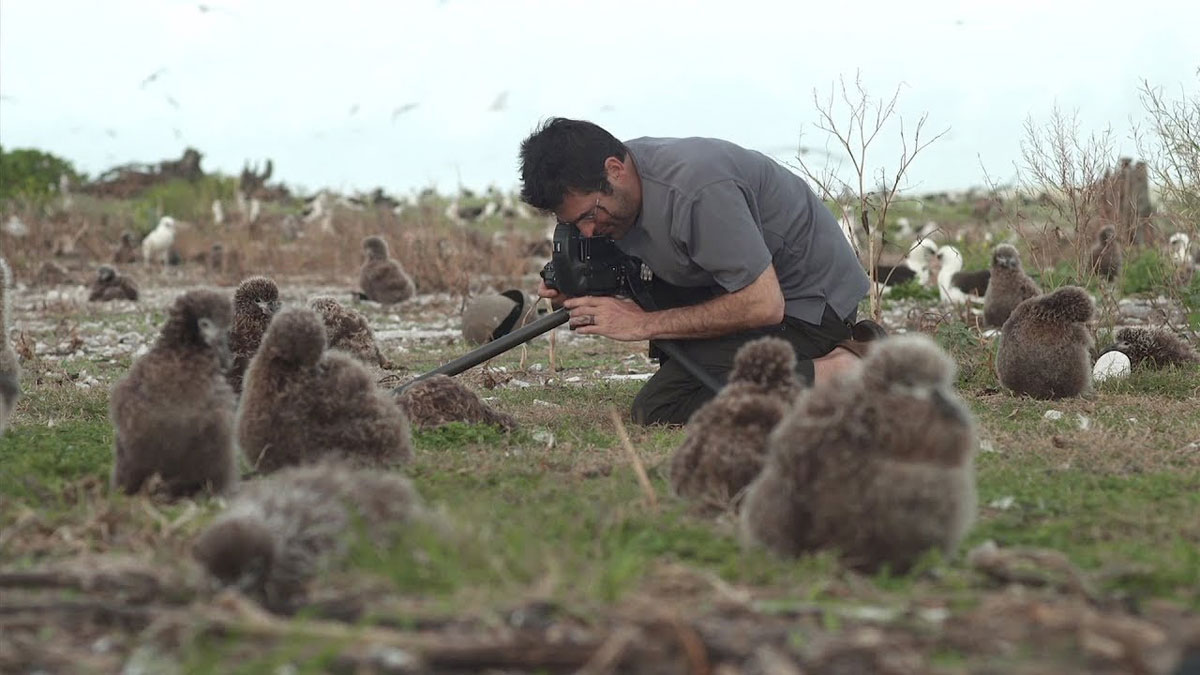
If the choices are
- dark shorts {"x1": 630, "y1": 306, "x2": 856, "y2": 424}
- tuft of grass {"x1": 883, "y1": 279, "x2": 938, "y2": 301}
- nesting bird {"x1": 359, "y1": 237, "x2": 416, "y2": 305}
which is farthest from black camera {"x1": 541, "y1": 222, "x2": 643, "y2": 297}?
tuft of grass {"x1": 883, "y1": 279, "x2": 938, "y2": 301}

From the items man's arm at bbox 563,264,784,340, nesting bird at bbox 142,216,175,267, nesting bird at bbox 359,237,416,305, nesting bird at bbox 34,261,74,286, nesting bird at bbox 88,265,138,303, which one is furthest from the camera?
nesting bird at bbox 142,216,175,267

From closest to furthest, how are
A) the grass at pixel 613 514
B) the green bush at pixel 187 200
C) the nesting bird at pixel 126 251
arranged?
the grass at pixel 613 514
the nesting bird at pixel 126 251
the green bush at pixel 187 200

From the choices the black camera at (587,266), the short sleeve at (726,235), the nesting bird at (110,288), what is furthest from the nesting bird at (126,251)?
the short sleeve at (726,235)

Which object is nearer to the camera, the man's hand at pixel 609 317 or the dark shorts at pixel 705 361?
the man's hand at pixel 609 317

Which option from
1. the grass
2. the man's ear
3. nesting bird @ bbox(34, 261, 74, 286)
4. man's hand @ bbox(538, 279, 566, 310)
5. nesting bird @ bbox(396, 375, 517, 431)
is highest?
the man's ear

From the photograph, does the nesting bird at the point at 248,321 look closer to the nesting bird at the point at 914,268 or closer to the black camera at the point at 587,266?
the black camera at the point at 587,266

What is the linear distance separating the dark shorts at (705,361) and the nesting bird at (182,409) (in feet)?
10.6

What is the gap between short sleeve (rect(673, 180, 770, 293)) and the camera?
7.33m

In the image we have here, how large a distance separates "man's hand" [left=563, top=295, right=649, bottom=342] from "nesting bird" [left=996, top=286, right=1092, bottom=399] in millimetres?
2486

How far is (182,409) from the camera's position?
5184mm

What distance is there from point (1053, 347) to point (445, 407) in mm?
3763

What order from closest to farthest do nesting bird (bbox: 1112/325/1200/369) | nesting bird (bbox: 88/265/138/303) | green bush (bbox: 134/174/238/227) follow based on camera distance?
nesting bird (bbox: 1112/325/1200/369), nesting bird (bbox: 88/265/138/303), green bush (bbox: 134/174/238/227)

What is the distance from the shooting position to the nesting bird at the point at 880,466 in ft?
12.8

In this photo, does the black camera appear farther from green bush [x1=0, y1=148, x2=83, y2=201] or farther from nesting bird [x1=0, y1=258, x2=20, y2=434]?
green bush [x1=0, y1=148, x2=83, y2=201]
